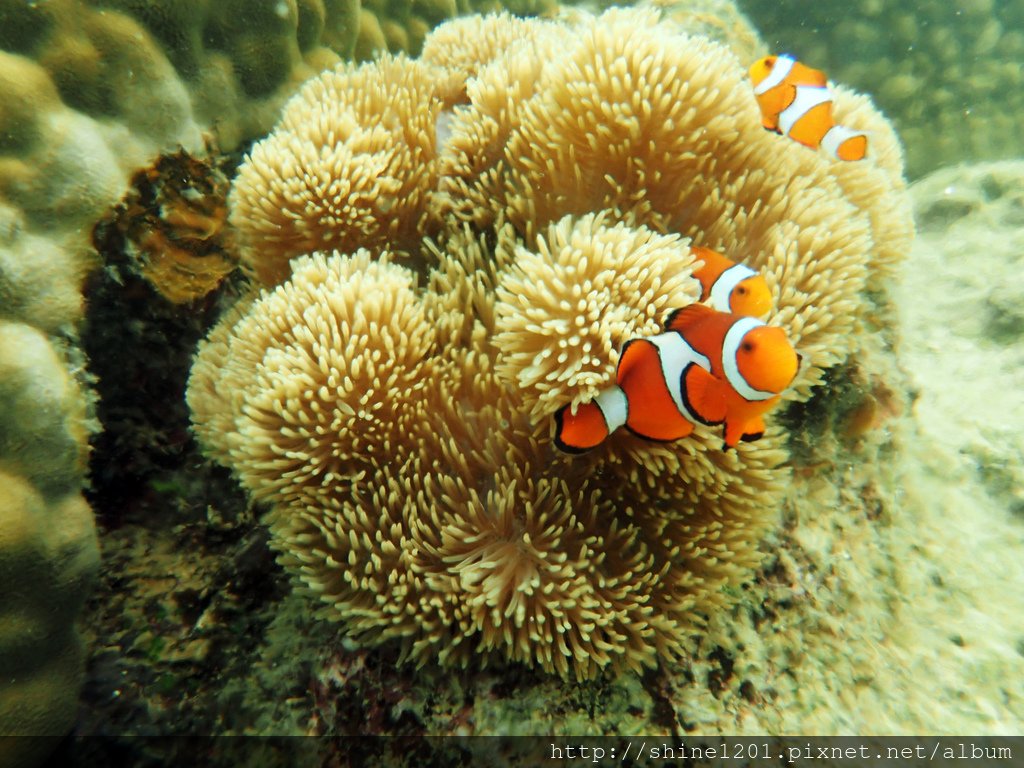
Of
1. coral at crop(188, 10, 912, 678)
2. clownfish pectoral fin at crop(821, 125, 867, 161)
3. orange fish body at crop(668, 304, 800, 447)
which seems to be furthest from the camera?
clownfish pectoral fin at crop(821, 125, 867, 161)

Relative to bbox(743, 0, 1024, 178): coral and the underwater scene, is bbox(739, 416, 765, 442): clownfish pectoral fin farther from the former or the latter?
bbox(743, 0, 1024, 178): coral

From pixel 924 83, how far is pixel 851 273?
23.0ft

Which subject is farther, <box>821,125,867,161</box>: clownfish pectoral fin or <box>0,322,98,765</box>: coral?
A: <box>821,125,867,161</box>: clownfish pectoral fin

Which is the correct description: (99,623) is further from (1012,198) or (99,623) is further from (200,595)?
(1012,198)

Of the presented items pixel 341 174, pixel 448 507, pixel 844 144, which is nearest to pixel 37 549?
pixel 448 507

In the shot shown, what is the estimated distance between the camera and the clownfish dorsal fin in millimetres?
1393

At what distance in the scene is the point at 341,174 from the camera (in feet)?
6.81

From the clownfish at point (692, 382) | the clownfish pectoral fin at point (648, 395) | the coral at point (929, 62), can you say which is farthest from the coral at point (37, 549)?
the coral at point (929, 62)

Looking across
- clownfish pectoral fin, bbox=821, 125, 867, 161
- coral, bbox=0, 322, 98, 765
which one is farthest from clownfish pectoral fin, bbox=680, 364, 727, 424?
coral, bbox=0, 322, 98, 765

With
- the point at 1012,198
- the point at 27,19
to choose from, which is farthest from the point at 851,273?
the point at 1012,198

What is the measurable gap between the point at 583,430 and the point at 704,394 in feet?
1.10

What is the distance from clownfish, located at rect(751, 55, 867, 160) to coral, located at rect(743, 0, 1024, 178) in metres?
5.30

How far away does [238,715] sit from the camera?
1.83 m

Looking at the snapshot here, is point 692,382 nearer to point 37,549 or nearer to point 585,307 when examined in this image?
point 585,307
